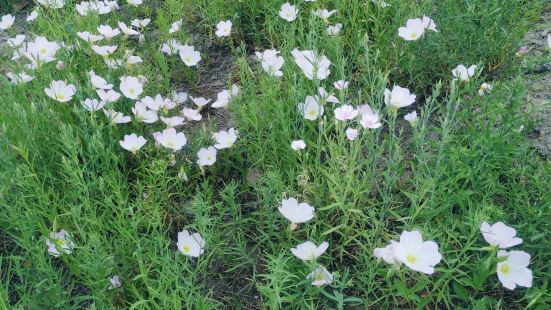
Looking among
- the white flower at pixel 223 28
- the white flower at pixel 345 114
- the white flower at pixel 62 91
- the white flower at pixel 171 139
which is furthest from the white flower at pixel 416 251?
the white flower at pixel 223 28

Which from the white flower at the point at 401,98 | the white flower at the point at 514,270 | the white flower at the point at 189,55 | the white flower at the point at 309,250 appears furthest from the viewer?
the white flower at the point at 189,55

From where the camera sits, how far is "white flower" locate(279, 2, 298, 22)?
3149 mm

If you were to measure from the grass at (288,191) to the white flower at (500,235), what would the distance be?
61mm

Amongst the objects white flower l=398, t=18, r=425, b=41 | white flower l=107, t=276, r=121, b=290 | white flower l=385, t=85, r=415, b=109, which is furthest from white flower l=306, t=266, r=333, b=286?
white flower l=398, t=18, r=425, b=41

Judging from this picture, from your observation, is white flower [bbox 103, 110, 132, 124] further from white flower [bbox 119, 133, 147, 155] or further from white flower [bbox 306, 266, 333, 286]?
white flower [bbox 306, 266, 333, 286]

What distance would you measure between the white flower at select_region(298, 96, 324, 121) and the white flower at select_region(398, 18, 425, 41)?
66cm

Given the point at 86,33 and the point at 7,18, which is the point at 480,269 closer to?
the point at 86,33

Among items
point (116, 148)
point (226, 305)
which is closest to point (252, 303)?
point (226, 305)

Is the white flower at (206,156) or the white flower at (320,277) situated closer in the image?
the white flower at (320,277)

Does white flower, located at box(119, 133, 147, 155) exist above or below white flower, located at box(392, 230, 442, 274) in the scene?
below

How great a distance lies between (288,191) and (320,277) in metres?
0.43

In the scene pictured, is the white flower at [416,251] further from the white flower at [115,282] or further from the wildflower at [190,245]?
the white flower at [115,282]

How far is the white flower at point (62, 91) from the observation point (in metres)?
2.59

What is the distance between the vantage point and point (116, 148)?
2.62 metres
